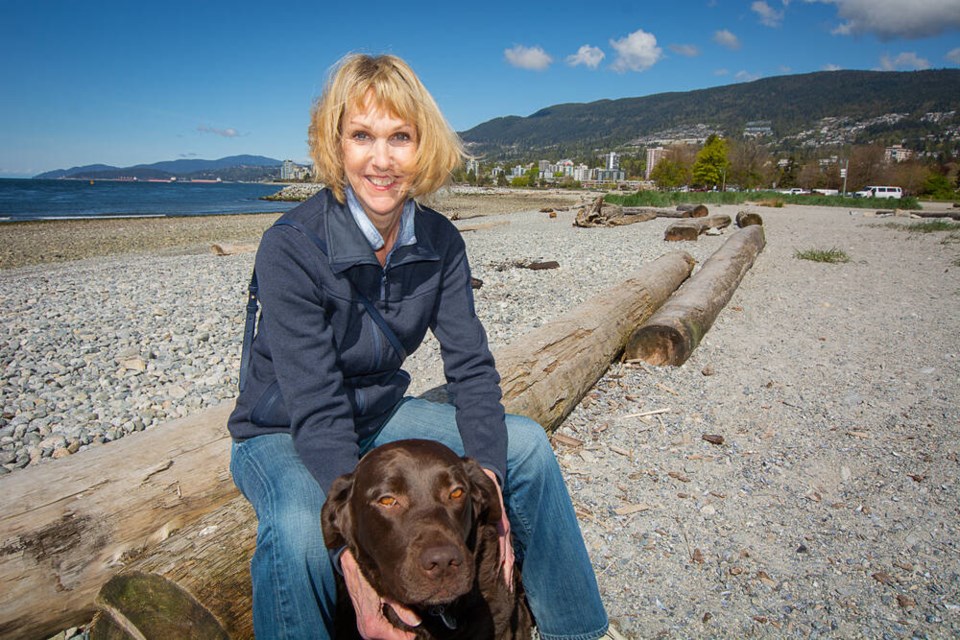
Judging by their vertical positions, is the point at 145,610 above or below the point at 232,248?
above

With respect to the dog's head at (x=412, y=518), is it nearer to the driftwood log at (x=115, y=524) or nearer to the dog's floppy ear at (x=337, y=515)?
the dog's floppy ear at (x=337, y=515)

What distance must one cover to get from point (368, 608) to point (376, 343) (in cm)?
99

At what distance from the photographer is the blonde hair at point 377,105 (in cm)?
228

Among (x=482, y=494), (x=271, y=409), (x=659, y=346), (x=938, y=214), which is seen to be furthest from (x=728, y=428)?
(x=938, y=214)

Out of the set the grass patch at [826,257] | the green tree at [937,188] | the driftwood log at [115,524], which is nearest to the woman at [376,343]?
the driftwood log at [115,524]

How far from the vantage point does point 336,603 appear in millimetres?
1936

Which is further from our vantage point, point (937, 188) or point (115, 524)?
point (937, 188)

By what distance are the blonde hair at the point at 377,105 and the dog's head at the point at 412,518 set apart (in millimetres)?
1158

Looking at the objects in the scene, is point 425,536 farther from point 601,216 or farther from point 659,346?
point 601,216

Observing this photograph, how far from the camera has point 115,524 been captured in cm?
A: 220

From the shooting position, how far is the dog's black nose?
1563 mm

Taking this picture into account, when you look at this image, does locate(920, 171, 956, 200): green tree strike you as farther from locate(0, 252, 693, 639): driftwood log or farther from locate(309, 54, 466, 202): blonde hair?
locate(0, 252, 693, 639): driftwood log

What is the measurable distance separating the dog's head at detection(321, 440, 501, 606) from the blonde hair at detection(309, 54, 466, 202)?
1158 mm

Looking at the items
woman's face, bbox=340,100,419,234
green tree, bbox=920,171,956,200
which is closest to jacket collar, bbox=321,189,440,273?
woman's face, bbox=340,100,419,234
